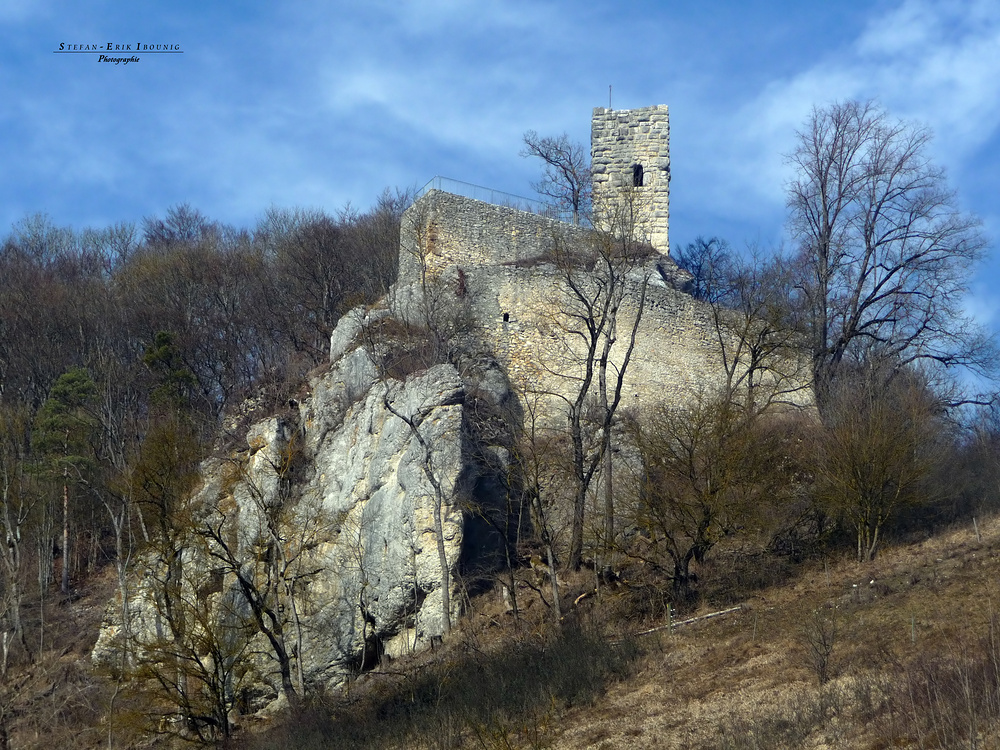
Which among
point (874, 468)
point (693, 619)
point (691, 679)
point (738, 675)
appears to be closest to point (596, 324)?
point (874, 468)

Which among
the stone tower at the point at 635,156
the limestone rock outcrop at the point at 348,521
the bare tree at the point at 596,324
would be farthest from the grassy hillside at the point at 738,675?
the stone tower at the point at 635,156

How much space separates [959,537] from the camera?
21.8 metres

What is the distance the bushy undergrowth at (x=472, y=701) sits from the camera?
17344mm

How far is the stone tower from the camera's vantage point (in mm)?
33125

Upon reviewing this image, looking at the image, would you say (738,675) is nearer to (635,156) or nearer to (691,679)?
(691,679)

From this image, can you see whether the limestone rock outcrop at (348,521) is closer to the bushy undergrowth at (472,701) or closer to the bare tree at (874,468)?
the bushy undergrowth at (472,701)

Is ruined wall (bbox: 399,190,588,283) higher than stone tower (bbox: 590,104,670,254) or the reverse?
the reverse

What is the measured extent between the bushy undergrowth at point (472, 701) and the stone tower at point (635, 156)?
15.4 m

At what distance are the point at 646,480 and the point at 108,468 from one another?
14.4 metres

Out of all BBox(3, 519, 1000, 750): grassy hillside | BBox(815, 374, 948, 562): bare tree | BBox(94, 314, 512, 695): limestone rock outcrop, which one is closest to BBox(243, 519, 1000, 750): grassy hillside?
BBox(3, 519, 1000, 750): grassy hillside

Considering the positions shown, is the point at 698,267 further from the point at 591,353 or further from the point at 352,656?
the point at 352,656

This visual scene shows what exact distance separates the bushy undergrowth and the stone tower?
15.4 m

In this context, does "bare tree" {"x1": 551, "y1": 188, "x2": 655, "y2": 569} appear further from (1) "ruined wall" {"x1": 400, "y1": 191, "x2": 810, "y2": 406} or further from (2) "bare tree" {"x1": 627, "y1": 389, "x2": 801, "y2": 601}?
(2) "bare tree" {"x1": 627, "y1": 389, "x2": 801, "y2": 601}

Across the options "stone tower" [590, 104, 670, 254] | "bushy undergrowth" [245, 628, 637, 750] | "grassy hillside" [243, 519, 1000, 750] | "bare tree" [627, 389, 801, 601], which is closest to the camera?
"grassy hillside" [243, 519, 1000, 750]
